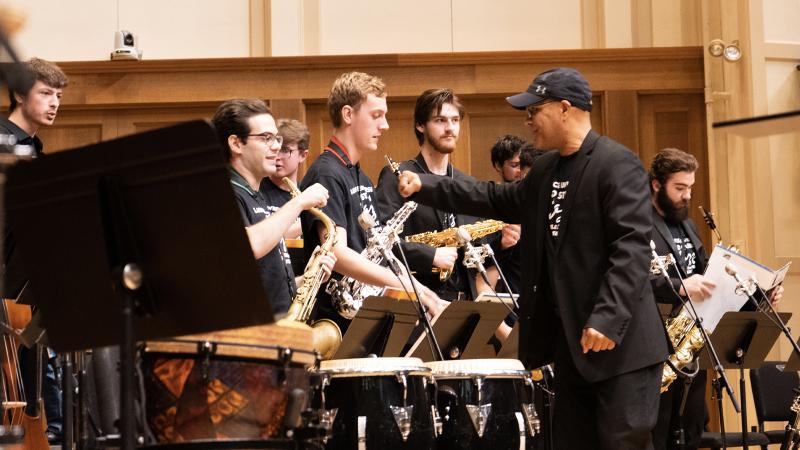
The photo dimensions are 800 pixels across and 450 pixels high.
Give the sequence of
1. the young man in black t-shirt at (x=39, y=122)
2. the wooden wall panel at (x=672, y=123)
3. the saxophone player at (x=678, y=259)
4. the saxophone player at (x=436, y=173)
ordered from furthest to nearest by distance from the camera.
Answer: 1. the wooden wall panel at (x=672, y=123)
2. the saxophone player at (x=678, y=259)
3. the saxophone player at (x=436, y=173)
4. the young man in black t-shirt at (x=39, y=122)

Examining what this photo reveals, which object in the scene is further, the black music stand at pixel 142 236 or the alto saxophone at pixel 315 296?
the alto saxophone at pixel 315 296

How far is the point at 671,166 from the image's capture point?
23.6ft

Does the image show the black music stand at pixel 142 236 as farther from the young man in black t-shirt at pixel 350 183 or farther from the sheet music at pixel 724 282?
the sheet music at pixel 724 282

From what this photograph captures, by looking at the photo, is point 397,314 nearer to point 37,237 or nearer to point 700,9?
point 37,237

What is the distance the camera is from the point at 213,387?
10.3 feet

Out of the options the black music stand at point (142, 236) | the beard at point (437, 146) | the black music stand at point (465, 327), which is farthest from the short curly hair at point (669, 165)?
the black music stand at point (142, 236)

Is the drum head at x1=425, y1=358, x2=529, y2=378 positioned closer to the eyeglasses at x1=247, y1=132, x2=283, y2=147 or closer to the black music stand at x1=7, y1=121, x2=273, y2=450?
the eyeglasses at x1=247, y1=132, x2=283, y2=147

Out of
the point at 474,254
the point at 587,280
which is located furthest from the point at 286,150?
the point at 587,280

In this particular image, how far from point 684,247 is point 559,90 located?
109 inches

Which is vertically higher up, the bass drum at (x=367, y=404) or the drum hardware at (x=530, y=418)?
the bass drum at (x=367, y=404)

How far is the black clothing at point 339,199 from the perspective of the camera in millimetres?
5320

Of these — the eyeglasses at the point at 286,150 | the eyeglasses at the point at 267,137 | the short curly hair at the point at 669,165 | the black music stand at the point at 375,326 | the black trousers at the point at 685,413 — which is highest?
the eyeglasses at the point at 286,150

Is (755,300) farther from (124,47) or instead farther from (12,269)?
(124,47)

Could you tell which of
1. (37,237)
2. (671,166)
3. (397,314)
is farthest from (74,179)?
(671,166)
